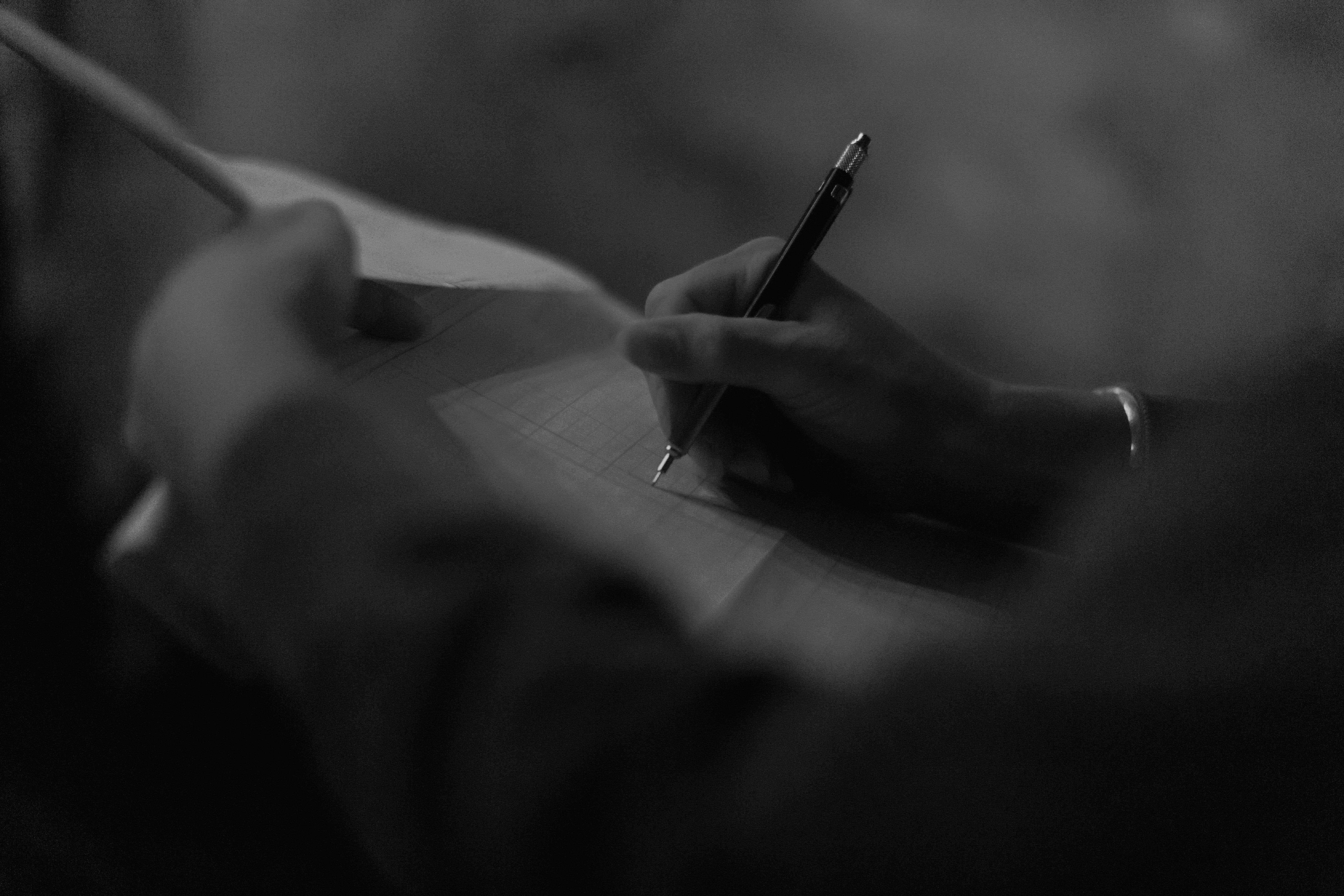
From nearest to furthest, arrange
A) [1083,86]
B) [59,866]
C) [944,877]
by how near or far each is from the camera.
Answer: [944,877] < [59,866] < [1083,86]

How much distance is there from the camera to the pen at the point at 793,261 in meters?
0.35

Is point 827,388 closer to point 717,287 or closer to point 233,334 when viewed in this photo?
point 717,287

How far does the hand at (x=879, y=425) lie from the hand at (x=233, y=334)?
135mm

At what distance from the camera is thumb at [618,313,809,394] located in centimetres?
33

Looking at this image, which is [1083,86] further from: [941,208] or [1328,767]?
[1328,767]

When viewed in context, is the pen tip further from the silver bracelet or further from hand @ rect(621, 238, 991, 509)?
the silver bracelet

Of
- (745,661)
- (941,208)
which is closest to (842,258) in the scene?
(941,208)

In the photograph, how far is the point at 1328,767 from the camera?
Result: 6.2 inches

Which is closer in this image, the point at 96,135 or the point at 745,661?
the point at 745,661

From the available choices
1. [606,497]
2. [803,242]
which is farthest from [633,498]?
[803,242]

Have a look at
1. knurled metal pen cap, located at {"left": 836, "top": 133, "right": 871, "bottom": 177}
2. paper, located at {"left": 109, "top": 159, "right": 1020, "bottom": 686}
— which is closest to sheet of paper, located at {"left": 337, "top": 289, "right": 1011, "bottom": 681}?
paper, located at {"left": 109, "top": 159, "right": 1020, "bottom": 686}

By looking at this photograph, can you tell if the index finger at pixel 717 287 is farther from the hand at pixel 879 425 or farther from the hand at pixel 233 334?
the hand at pixel 233 334

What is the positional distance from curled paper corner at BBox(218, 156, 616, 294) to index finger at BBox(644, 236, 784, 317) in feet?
0.18

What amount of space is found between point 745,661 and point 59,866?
0.66 feet
